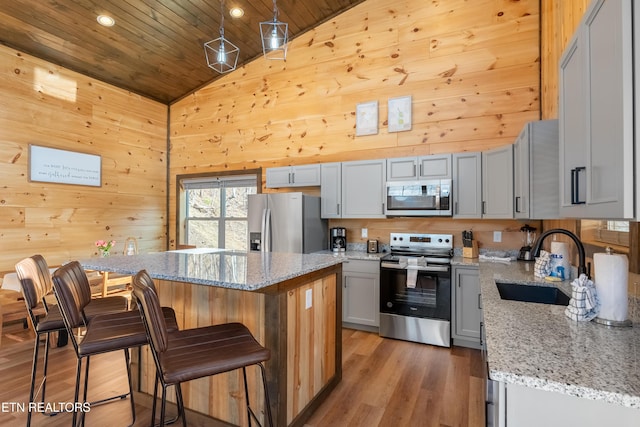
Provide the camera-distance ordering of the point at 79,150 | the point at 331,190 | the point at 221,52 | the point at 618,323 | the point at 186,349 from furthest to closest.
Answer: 1. the point at 79,150
2. the point at 331,190
3. the point at 221,52
4. the point at 186,349
5. the point at 618,323

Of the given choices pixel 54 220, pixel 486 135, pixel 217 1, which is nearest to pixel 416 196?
pixel 486 135

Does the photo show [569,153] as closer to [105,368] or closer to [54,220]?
[105,368]

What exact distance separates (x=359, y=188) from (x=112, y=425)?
3.07 m

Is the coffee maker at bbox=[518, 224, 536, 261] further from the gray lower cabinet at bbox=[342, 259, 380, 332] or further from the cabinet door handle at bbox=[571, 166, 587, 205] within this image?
the cabinet door handle at bbox=[571, 166, 587, 205]

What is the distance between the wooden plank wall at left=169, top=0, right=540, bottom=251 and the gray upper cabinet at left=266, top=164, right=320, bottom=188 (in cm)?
30

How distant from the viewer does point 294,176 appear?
14.0 feet

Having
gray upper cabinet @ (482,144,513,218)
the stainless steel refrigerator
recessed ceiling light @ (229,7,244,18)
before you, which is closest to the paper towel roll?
gray upper cabinet @ (482,144,513,218)

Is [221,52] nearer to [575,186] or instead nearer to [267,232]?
[267,232]

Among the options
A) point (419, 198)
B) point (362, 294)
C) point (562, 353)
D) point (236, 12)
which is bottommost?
point (362, 294)

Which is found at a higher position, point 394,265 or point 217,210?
point 217,210

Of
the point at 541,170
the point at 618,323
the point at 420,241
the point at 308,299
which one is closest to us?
the point at 618,323

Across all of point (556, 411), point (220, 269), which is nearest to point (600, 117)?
point (556, 411)

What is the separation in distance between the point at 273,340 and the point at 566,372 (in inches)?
50.9

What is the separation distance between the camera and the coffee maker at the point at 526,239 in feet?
10.4
